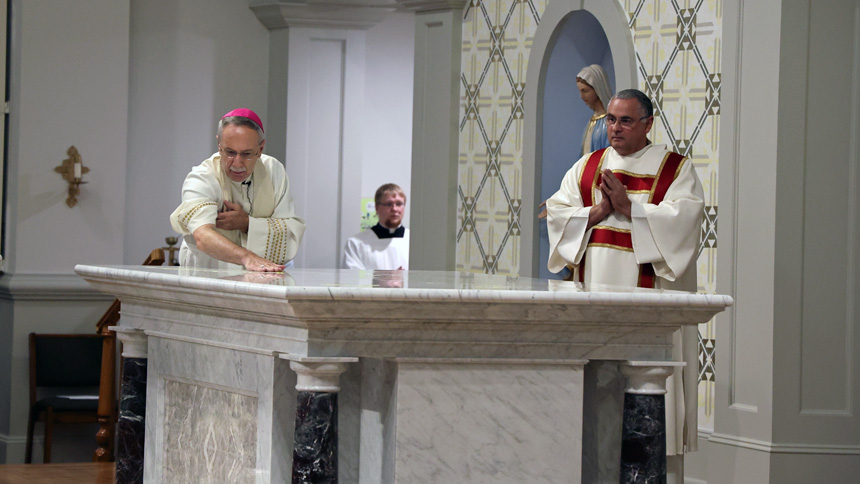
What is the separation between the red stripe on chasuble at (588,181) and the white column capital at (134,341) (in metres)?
1.98

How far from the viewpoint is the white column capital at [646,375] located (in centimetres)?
359

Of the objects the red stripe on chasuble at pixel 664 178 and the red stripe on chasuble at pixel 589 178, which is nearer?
the red stripe on chasuble at pixel 664 178

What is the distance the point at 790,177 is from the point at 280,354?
3.35 metres

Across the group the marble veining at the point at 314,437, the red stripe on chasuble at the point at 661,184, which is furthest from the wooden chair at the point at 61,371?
the marble veining at the point at 314,437

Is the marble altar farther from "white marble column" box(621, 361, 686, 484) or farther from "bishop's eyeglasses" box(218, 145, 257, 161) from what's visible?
"bishop's eyeglasses" box(218, 145, 257, 161)

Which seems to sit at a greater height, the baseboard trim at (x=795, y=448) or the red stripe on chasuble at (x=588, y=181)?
the red stripe on chasuble at (x=588, y=181)

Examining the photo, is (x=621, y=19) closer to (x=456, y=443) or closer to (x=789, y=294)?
(x=789, y=294)

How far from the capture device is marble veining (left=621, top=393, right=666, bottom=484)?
11.7 ft

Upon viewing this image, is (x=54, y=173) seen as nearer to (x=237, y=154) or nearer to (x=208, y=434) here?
(x=237, y=154)

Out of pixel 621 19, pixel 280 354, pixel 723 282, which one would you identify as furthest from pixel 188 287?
pixel 621 19

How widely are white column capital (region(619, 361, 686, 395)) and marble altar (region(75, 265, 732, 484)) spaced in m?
0.04

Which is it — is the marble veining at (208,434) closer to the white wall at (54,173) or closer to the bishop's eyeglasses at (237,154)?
the bishop's eyeglasses at (237,154)

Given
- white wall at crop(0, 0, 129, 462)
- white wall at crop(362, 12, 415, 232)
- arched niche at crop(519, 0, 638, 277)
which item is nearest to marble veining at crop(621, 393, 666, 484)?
arched niche at crop(519, 0, 638, 277)

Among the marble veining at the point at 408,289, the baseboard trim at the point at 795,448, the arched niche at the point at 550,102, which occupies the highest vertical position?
the arched niche at the point at 550,102
